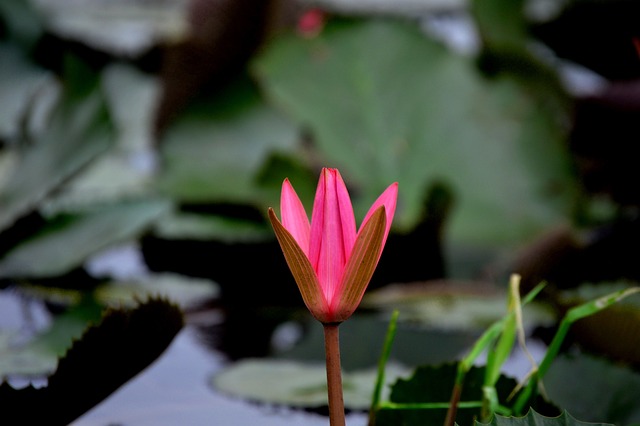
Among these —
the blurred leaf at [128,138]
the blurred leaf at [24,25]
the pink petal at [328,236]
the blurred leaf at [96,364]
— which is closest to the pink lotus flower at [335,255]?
the pink petal at [328,236]

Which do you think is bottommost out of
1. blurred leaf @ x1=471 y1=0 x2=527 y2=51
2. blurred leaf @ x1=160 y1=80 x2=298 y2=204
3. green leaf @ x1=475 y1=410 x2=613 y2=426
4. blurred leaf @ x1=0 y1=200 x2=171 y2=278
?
green leaf @ x1=475 y1=410 x2=613 y2=426

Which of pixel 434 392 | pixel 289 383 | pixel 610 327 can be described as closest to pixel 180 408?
pixel 289 383

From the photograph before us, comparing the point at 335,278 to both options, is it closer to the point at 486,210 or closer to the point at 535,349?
the point at 535,349

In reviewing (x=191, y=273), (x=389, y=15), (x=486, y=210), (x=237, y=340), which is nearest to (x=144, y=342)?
(x=237, y=340)

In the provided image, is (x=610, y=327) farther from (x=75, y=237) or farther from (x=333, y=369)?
(x=75, y=237)

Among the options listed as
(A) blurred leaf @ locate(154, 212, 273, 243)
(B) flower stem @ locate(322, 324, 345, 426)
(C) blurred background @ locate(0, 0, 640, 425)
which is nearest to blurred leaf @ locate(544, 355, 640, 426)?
(C) blurred background @ locate(0, 0, 640, 425)

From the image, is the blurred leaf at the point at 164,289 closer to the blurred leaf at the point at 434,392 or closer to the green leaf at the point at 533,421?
the blurred leaf at the point at 434,392

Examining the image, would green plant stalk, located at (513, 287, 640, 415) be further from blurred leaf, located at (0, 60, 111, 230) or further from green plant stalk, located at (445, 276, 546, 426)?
blurred leaf, located at (0, 60, 111, 230)
